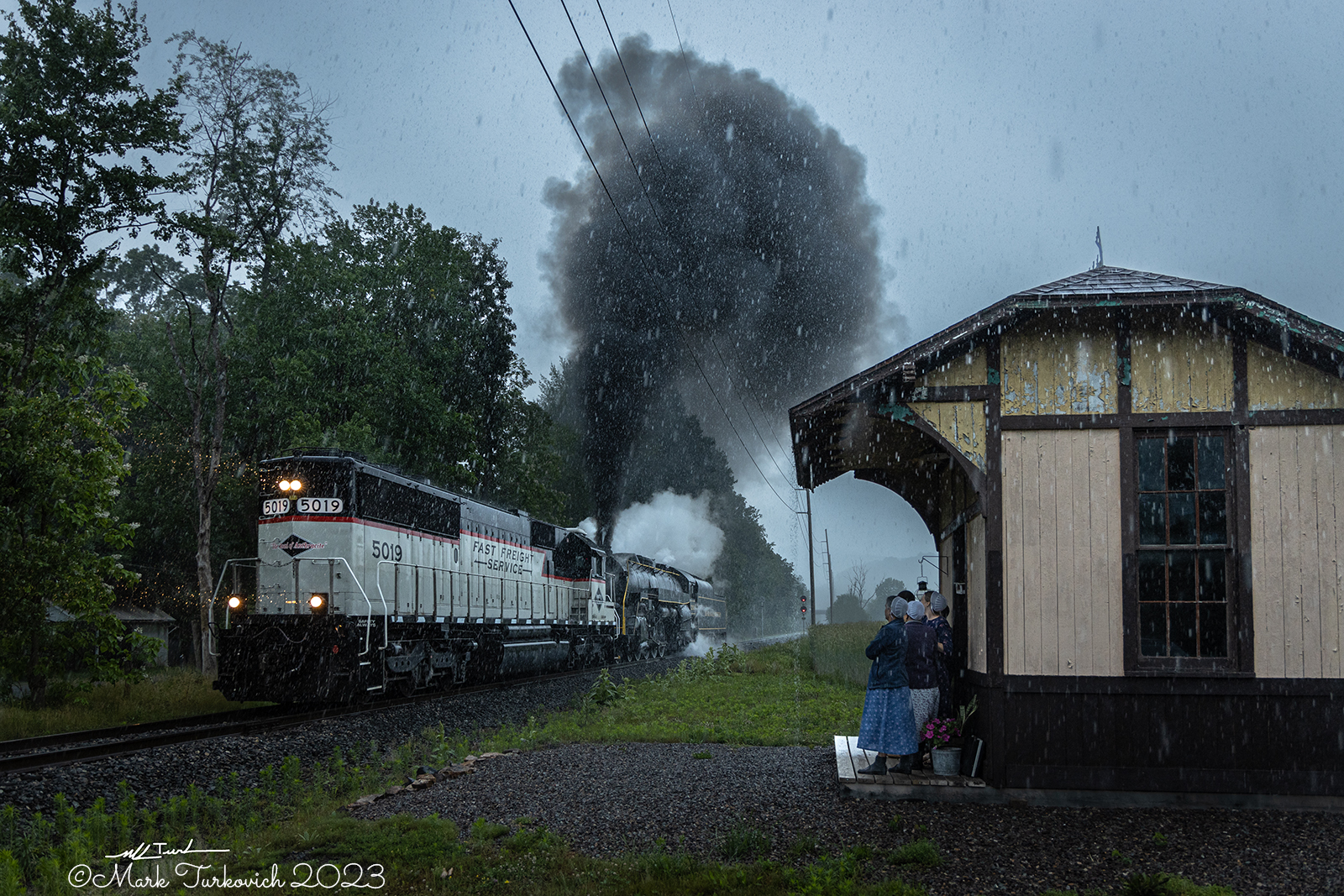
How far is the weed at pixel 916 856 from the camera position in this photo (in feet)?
20.0

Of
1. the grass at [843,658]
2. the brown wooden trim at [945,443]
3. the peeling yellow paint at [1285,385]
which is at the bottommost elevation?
the grass at [843,658]

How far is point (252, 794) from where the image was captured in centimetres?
855

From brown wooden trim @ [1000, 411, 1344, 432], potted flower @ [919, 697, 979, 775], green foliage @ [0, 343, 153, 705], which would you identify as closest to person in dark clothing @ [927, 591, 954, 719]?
potted flower @ [919, 697, 979, 775]

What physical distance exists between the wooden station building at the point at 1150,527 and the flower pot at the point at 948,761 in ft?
1.05

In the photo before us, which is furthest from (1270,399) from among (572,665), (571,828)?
(572,665)

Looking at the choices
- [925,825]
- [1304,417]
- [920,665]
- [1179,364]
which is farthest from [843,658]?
[925,825]

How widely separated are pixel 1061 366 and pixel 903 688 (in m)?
3.30

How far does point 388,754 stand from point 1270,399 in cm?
995

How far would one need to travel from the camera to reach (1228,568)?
26.5ft

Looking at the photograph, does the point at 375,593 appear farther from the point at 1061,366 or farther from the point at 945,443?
the point at 1061,366

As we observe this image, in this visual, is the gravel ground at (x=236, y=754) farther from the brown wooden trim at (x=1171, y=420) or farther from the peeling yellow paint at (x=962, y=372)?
the brown wooden trim at (x=1171, y=420)

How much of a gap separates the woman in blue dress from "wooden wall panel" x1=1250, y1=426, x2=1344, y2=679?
2928 mm

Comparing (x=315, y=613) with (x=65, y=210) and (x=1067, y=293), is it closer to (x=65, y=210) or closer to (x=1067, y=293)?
(x=65, y=210)

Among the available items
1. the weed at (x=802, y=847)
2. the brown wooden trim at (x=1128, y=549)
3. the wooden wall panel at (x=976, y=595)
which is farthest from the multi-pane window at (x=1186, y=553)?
the weed at (x=802, y=847)
